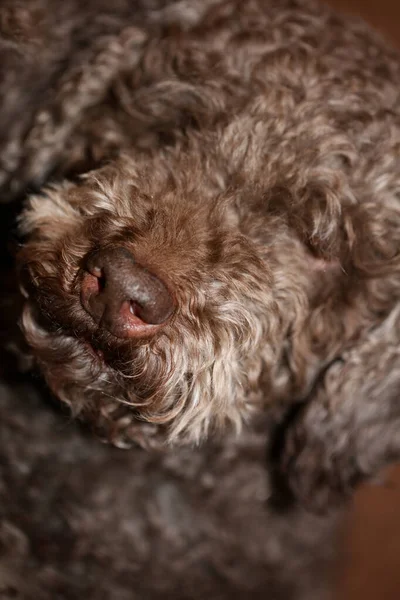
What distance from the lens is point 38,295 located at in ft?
5.60

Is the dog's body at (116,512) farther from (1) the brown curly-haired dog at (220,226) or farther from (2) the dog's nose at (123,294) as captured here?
(2) the dog's nose at (123,294)

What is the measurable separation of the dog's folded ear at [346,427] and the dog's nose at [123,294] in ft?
1.86

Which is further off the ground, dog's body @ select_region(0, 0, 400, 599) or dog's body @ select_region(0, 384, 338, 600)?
dog's body @ select_region(0, 0, 400, 599)

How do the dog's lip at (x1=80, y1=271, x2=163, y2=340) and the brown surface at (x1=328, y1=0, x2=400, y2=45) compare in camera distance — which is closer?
the dog's lip at (x1=80, y1=271, x2=163, y2=340)

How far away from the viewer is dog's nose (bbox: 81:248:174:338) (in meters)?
1.49

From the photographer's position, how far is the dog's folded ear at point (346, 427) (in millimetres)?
1948

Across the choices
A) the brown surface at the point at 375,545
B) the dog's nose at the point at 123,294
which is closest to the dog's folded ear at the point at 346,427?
the dog's nose at the point at 123,294

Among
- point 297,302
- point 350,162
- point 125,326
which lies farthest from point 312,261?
point 125,326

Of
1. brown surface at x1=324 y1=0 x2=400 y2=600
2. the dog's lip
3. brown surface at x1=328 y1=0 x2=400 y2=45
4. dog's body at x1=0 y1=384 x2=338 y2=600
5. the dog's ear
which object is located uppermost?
brown surface at x1=328 y1=0 x2=400 y2=45

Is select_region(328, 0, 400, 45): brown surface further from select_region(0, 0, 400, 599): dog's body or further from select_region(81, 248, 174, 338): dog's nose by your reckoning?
select_region(81, 248, 174, 338): dog's nose

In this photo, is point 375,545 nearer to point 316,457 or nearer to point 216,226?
point 316,457

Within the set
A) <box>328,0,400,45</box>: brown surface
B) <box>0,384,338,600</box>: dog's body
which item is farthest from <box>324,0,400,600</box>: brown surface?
<box>328,0,400,45</box>: brown surface

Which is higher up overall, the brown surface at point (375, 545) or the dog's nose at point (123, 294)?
the dog's nose at point (123, 294)

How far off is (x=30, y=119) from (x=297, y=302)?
28.2 inches
